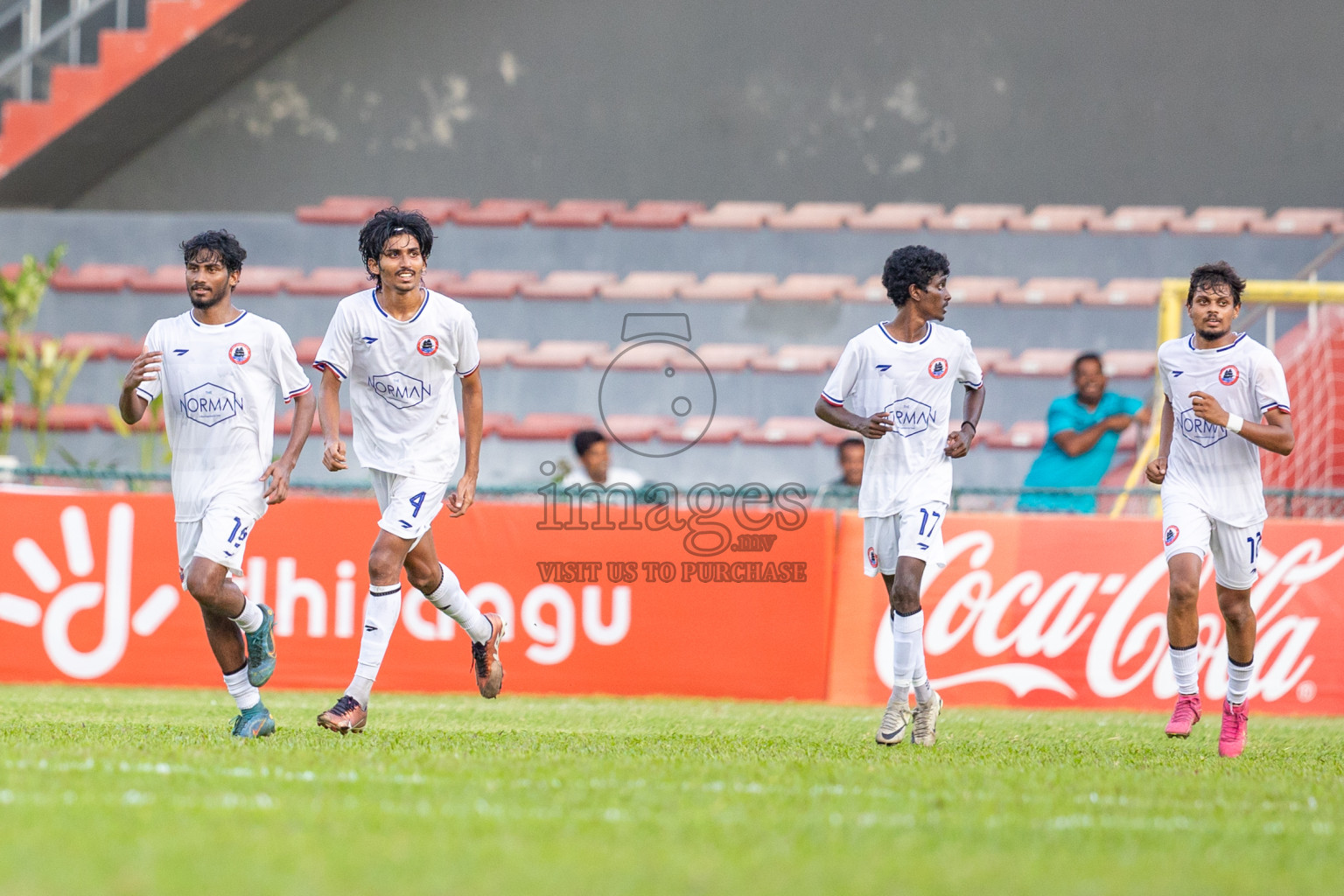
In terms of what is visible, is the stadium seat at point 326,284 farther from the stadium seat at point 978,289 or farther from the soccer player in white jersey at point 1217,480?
the soccer player in white jersey at point 1217,480

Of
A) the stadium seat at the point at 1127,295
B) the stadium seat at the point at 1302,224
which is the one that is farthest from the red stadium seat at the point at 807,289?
the stadium seat at the point at 1302,224

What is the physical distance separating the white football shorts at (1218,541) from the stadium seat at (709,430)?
8.41 m

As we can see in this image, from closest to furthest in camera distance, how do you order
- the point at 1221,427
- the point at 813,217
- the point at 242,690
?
1. the point at 242,690
2. the point at 1221,427
3. the point at 813,217

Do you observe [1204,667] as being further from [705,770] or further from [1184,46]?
[1184,46]

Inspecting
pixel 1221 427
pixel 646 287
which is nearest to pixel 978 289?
pixel 646 287

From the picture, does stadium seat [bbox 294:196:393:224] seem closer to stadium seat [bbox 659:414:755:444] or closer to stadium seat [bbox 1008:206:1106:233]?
stadium seat [bbox 659:414:755:444]

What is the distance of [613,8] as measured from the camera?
20.4 meters

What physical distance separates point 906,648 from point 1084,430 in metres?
4.87

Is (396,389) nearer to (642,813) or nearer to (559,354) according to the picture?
(642,813)

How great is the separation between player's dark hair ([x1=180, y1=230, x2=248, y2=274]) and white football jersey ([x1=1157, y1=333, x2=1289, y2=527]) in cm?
433

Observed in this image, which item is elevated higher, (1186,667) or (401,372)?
(401,372)

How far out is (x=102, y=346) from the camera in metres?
16.1

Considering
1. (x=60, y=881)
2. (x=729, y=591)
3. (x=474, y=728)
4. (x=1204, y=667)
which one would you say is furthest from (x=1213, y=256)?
(x=60, y=881)

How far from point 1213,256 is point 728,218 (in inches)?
222
